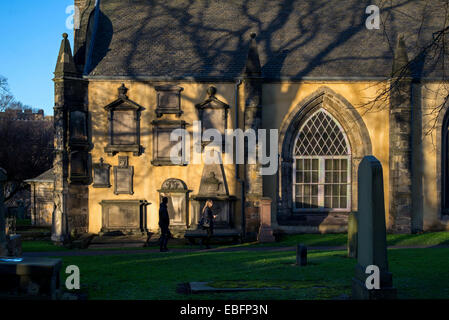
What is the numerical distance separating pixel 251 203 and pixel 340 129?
5314mm

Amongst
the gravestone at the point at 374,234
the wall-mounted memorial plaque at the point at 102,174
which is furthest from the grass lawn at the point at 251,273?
the wall-mounted memorial plaque at the point at 102,174

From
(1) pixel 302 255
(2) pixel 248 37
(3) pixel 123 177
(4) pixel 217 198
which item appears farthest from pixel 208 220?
(2) pixel 248 37

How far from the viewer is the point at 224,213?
1977cm

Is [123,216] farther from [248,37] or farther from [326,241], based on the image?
[248,37]

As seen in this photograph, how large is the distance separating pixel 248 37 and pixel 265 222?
871 centimetres

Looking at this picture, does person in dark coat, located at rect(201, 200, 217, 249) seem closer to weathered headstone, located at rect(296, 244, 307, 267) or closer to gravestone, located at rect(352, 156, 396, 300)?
weathered headstone, located at rect(296, 244, 307, 267)

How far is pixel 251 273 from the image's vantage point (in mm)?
11430

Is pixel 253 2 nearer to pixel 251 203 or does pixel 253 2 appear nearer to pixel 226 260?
pixel 251 203

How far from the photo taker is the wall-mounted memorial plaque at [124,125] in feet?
65.9

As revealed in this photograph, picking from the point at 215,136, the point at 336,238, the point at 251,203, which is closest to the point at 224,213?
the point at 251,203

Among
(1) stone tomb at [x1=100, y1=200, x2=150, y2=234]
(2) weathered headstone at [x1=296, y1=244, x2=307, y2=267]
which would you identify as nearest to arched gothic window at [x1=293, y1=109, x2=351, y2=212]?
(1) stone tomb at [x1=100, y1=200, x2=150, y2=234]

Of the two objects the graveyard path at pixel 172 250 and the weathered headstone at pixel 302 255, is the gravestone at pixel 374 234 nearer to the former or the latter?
the weathered headstone at pixel 302 255

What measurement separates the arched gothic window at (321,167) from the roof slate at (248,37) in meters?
2.32

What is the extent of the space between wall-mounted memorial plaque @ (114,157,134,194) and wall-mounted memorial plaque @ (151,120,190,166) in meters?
1.09
